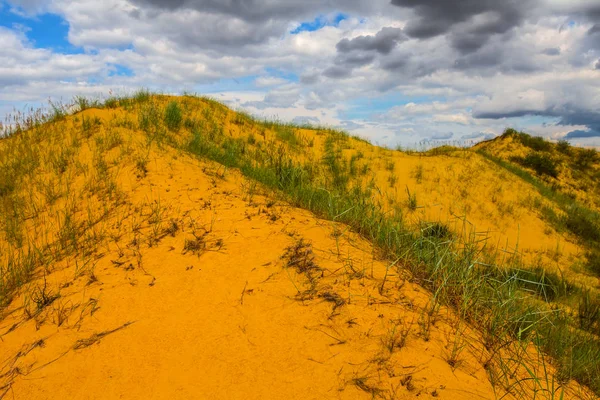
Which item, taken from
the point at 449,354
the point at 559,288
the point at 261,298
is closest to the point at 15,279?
the point at 261,298

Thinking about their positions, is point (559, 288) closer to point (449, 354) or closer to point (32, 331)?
point (449, 354)

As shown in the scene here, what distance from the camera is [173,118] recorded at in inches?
302

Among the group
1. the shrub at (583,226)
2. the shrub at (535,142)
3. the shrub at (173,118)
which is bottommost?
the shrub at (583,226)

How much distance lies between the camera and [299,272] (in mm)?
3217

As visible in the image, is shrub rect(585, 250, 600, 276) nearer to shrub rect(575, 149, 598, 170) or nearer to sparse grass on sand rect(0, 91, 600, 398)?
sparse grass on sand rect(0, 91, 600, 398)

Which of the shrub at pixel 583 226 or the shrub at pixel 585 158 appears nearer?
the shrub at pixel 583 226

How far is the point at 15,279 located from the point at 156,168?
7.96 ft

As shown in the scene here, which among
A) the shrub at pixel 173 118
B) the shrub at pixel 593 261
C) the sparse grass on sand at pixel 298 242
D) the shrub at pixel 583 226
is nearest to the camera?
the sparse grass on sand at pixel 298 242

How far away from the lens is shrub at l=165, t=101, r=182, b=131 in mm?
7522

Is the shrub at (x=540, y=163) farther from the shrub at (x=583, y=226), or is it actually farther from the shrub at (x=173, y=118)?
the shrub at (x=173, y=118)

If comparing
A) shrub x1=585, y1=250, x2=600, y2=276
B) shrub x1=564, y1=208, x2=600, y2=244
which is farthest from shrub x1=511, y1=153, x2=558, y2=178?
shrub x1=585, y1=250, x2=600, y2=276

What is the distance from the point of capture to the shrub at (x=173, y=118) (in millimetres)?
7522

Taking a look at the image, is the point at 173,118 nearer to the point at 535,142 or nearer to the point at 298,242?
the point at 298,242

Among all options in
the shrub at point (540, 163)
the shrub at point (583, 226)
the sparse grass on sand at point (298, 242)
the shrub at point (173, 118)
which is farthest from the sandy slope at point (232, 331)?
the shrub at point (540, 163)
